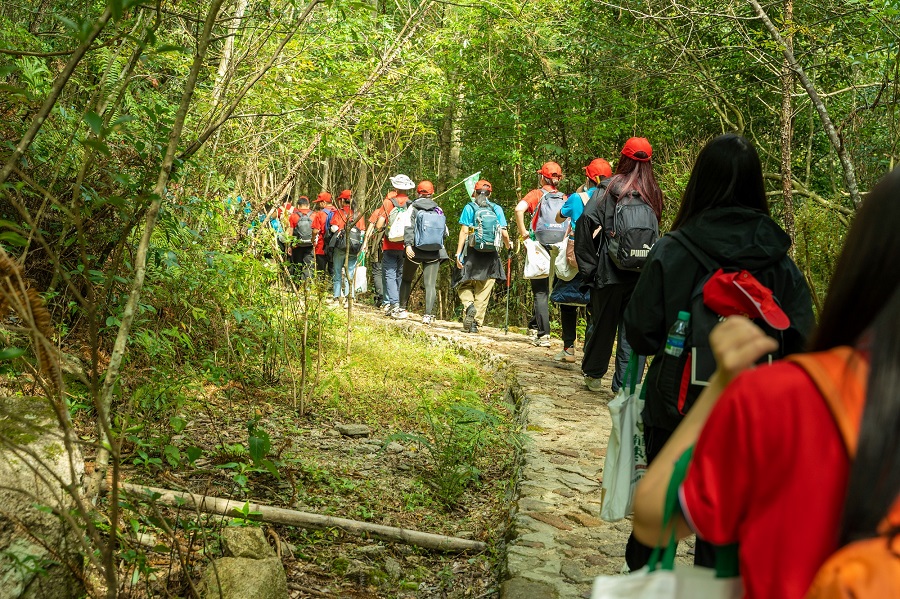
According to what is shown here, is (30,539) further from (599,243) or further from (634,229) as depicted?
(599,243)

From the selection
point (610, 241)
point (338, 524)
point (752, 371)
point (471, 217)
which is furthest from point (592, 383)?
point (752, 371)

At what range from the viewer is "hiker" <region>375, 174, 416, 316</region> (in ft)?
43.7

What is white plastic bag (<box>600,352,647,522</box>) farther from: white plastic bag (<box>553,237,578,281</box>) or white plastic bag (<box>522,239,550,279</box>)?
white plastic bag (<box>522,239,550,279</box>)

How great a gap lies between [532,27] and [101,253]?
12.5 m

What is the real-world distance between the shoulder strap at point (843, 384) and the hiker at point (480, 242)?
10.8 m

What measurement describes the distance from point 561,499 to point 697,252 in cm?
255

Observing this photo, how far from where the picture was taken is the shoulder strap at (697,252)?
3102 millimetres

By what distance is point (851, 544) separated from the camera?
116 cm

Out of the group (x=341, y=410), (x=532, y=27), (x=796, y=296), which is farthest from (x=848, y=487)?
(x=532, y=27)

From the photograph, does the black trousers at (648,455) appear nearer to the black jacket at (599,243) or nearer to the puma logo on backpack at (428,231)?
the black jacket at (599,243)

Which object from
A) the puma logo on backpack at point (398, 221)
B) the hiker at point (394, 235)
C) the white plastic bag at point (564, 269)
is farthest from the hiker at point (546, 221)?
the hiker at point (394, 235)

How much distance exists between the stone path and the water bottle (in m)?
1.39

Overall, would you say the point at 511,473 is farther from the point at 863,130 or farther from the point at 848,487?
the point at 863,130

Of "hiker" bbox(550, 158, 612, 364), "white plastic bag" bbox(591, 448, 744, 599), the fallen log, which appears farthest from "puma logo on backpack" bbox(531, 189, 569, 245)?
"white plastic bag" bbox(591, 448, 744, 599)
